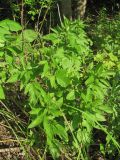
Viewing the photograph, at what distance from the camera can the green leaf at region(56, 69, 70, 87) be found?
2414 mm

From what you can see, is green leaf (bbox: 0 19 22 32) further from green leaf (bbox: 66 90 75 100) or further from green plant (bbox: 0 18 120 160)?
green leaf (bbox: 66 90 75 100)

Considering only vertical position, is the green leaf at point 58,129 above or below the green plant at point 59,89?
below

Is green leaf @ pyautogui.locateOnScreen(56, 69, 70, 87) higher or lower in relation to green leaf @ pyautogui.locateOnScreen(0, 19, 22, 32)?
lower

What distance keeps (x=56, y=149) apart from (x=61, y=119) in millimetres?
240

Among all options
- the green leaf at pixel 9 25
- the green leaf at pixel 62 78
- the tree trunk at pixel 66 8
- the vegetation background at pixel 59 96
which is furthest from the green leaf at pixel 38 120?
the tree trunk at pixel 66 8

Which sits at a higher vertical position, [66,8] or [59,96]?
[66,8]

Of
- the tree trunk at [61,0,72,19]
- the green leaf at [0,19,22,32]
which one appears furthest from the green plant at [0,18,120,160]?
the tree trunk at [61,0,72,19]

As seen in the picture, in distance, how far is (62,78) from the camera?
242 centimetres

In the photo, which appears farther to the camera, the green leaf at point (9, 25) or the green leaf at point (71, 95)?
the green leaf at point (71, 95)

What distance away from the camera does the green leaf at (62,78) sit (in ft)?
7.92

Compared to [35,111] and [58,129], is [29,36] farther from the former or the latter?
[58,129]

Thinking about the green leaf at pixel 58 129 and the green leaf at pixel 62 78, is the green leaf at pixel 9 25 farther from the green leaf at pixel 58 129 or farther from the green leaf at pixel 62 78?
the green leaf at pixel 58 129

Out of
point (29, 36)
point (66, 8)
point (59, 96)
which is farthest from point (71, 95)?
point (66, 8)

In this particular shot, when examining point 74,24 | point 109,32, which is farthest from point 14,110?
point 109,32
